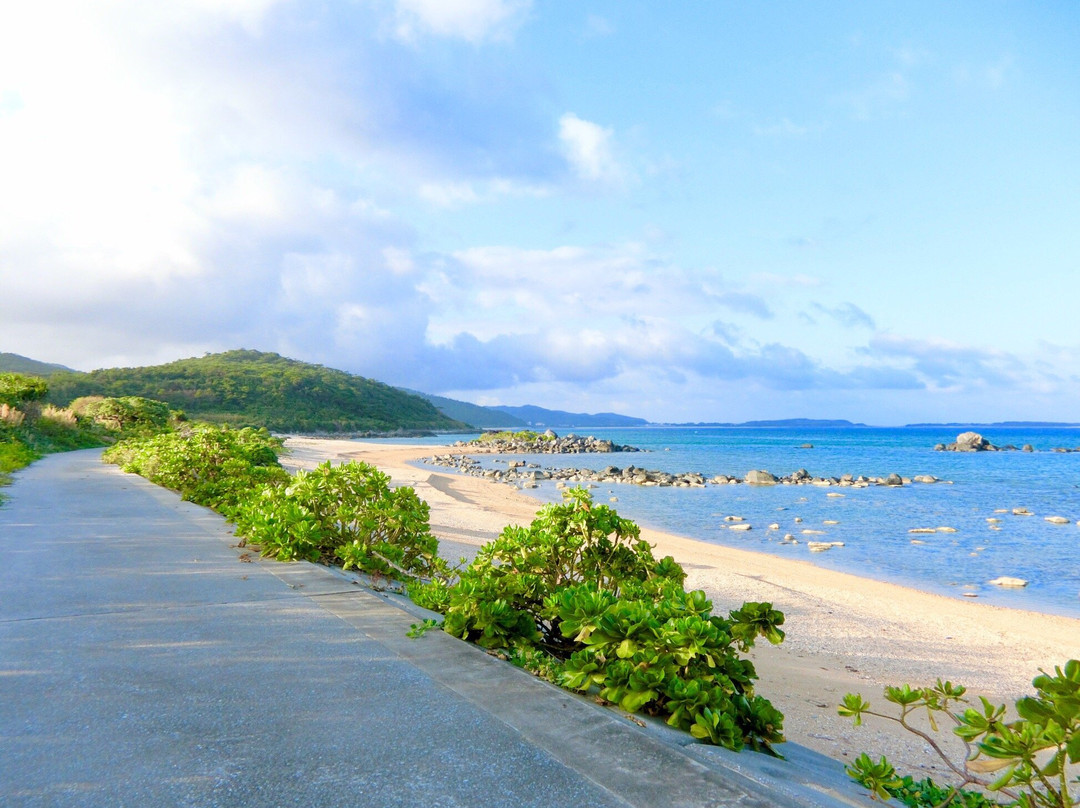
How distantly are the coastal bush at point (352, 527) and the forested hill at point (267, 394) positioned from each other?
6735cm

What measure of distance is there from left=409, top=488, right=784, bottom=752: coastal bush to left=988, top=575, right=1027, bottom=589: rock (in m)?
11.0

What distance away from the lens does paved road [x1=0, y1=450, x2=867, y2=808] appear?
2.46 metres

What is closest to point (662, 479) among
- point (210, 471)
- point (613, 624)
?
point (210, 471)

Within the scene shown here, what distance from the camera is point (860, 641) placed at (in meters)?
7.97

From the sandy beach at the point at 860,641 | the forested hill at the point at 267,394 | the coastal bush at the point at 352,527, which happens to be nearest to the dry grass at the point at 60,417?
the sandy beach at the point at 860,641

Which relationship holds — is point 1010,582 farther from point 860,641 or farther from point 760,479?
point 760,479

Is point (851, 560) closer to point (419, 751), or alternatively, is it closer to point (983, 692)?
point (983, 692)

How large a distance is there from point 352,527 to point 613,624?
15.8ft

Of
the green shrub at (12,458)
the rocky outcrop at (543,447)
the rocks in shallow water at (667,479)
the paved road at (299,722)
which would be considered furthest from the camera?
the rocky outcrop at (543,447)

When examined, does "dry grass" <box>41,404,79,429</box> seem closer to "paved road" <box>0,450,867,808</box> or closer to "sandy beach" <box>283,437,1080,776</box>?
"sandy beach" <box>283,437,1080,776</box>

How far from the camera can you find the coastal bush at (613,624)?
315 cm

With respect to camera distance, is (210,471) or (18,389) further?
(18,389)

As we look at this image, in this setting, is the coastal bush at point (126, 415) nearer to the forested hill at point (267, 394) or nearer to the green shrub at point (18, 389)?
the green shrub at point (18, 389)

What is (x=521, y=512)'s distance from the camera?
19.2 metres
